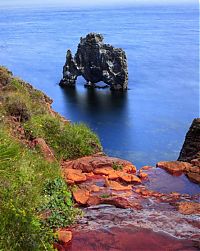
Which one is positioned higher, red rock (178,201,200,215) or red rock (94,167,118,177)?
red rock (94,167,118,177)

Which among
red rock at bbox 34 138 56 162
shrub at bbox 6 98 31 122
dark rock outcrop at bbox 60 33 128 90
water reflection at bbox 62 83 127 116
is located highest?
shrub at bbox 6 98 31 122

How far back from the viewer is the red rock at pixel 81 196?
39.2ft

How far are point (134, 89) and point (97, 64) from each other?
10722 millimetres

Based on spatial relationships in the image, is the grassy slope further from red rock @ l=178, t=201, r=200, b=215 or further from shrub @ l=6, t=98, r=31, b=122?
red rock @ l=178, t=201, r=200, b=215

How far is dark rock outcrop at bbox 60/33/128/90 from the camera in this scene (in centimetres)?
9406

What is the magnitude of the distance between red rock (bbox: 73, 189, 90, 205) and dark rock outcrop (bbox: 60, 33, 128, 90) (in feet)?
265

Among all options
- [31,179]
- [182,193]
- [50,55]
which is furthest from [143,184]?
[50,55]

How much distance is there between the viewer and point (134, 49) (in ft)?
Answer: 379

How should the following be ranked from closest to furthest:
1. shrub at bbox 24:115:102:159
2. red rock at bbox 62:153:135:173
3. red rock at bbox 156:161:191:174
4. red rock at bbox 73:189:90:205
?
1. red rock at bbox 73:189:90:205
2. red rock at bbox 62:153:135:173
3. red rock at bbox 156:161:191:174
4. shrub at bbox 24:115:102:159

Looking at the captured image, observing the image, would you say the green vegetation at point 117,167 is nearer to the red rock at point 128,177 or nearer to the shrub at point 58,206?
the red rock at point 128,177

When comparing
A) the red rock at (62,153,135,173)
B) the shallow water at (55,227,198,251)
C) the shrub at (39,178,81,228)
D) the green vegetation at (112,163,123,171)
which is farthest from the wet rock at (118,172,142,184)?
the shallow water at (55,227,198,251)

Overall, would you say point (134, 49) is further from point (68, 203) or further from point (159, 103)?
point (68, 203)

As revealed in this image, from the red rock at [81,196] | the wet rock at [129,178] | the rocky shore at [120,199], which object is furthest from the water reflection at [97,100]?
the red rock at [81,196]

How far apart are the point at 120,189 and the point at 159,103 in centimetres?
6747
